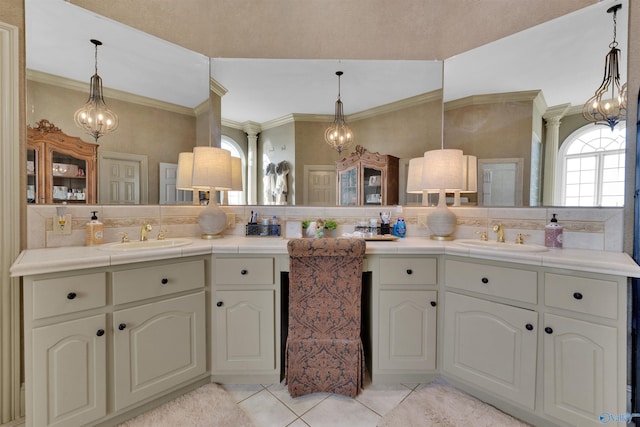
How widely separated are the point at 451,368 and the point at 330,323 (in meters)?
0.82

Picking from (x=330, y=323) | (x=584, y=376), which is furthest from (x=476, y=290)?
(x=330, y=323)

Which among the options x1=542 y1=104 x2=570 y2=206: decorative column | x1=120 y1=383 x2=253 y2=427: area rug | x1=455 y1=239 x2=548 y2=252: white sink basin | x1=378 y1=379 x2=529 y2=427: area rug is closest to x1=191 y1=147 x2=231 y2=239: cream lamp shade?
x1=120 y1=383 x2=253 y2=427: area rug

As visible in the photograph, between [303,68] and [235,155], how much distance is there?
0.91m

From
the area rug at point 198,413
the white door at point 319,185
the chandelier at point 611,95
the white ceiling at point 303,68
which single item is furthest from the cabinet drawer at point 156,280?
the chandelier at point 611,95

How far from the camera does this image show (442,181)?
1918 millimetres

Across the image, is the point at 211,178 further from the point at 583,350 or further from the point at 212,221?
the point at 583,350

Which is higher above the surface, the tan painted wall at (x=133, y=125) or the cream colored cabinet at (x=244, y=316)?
the tan painted wall at (x=133, y=125)

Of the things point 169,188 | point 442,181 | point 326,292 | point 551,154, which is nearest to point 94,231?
point 169,188

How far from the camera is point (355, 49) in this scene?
2250mm

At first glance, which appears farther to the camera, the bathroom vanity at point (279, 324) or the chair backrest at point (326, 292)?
the chair backrest at point (326, 292)

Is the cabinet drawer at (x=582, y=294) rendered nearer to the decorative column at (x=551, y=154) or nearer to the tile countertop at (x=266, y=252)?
the tile countertop at (x=266, y=252)

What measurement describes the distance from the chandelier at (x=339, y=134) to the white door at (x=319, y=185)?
191mm

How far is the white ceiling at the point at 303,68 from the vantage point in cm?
164

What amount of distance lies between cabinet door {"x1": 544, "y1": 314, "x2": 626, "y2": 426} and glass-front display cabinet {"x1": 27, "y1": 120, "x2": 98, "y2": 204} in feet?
9.08
